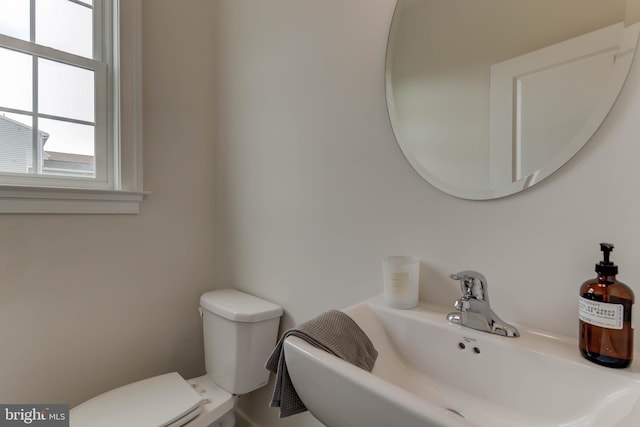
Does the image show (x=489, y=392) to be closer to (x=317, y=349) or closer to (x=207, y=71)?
(x=317, y=349)

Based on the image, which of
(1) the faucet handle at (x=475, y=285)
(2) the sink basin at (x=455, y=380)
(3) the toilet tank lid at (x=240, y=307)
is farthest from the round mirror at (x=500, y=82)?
(3) the toilet tank lid at (x=240, y=307)

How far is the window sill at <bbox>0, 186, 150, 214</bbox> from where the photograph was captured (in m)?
1.11

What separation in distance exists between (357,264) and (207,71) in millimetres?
1296

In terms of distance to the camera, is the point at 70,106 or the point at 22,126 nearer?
the point at 22,126

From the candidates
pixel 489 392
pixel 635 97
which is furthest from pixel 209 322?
pixel 635 97

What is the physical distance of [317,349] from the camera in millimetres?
561

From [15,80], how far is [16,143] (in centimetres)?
24

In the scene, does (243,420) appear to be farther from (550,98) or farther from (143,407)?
(550,98)

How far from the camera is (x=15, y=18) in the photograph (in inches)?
46.9

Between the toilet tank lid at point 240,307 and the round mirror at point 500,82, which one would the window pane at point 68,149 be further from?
the round mirror at point 500,82

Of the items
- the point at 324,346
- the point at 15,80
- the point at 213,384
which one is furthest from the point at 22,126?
the point at 324,346

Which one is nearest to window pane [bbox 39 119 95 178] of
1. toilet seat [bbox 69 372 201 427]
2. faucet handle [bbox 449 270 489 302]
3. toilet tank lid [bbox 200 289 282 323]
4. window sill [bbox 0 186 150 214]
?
window sill [bbox 0 186 150 214]

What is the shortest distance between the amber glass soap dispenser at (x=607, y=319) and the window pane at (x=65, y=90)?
1760 mm

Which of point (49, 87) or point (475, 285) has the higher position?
point (49, 87)
